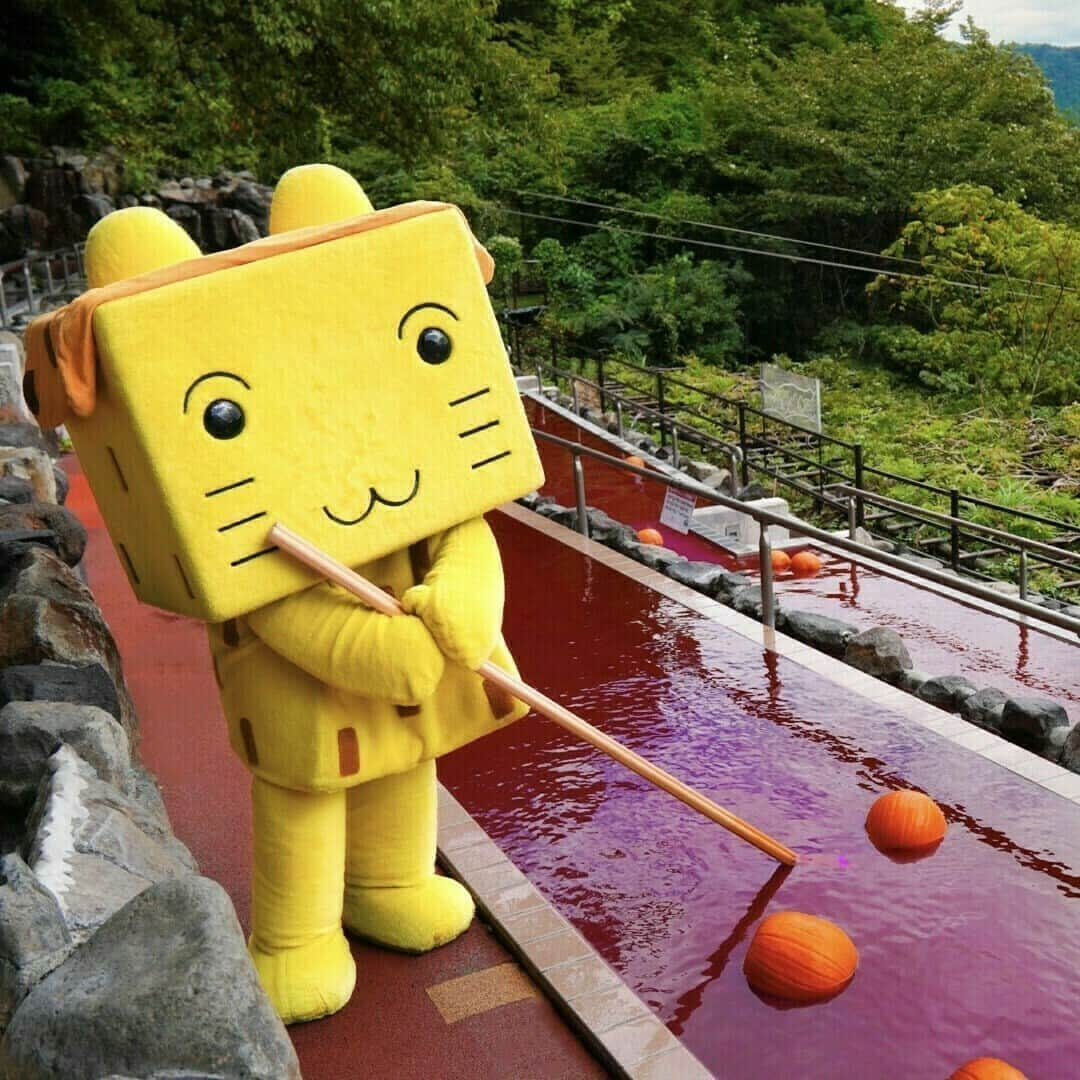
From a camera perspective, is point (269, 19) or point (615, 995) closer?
point (615, 995)

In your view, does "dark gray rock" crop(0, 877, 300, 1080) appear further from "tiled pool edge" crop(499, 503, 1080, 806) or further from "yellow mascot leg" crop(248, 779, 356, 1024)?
"tiled pool edge" crop(499, 503, 1080, 806)

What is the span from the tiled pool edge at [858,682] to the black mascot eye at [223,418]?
3994 mm

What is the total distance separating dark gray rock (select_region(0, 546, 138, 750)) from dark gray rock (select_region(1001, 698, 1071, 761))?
446 centimetres

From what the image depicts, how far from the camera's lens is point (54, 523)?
25.7 ft

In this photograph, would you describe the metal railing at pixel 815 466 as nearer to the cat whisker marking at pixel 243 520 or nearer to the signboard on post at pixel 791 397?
the signboard on post at pixel 791 397

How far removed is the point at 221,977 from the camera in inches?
101

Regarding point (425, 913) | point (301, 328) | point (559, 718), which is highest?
point (301, 328)

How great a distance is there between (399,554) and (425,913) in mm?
1388

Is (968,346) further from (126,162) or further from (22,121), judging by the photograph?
(22,121)

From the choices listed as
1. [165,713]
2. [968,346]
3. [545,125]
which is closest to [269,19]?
[545,125]

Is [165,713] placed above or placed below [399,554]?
below

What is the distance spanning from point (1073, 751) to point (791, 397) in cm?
1099

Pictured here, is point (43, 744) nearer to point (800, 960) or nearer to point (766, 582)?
point (800, 960)

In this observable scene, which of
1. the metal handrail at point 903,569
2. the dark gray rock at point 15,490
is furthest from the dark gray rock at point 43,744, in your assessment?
the dark gray rock at point 15,490
